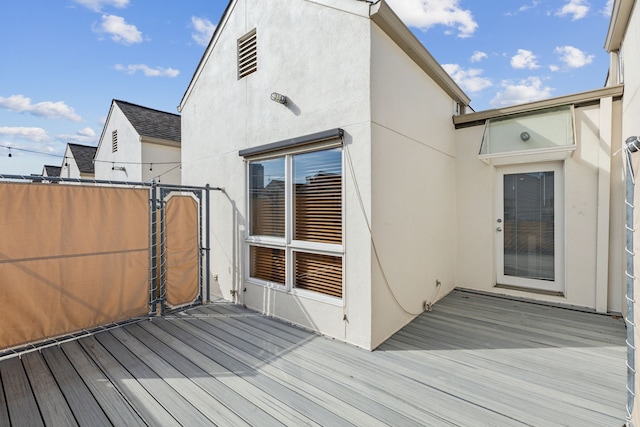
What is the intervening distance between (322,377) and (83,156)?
20469mm

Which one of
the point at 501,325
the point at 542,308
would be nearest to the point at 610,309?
the point at 542,308

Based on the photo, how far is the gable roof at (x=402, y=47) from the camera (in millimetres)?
3229

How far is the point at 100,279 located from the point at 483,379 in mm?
4736

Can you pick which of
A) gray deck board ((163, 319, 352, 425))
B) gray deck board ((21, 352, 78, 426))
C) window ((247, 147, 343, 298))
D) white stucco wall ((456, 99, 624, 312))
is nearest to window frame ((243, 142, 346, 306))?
window ((247, 147, 343, 298))

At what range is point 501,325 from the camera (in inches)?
155

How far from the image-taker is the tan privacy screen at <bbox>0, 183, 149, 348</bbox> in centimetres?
320

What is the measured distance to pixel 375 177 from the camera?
3.30 m

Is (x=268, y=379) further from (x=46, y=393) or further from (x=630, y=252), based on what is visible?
(x=630, y=252)

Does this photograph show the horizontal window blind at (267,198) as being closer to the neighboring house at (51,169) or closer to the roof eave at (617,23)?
the roof eave at (617,23)

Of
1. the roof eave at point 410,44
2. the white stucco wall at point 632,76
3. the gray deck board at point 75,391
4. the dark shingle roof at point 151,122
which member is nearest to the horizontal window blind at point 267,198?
the roof eave at point 410,44

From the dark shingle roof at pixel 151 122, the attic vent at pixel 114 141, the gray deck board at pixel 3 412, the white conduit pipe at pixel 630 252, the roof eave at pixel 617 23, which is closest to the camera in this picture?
the white conduit pipe at pixel 630 252

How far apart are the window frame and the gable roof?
1.45 meters

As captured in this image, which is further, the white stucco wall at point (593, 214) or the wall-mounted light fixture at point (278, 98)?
the white stucco wall at point (593, 214)

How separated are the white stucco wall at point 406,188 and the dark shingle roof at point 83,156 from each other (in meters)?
18.3
